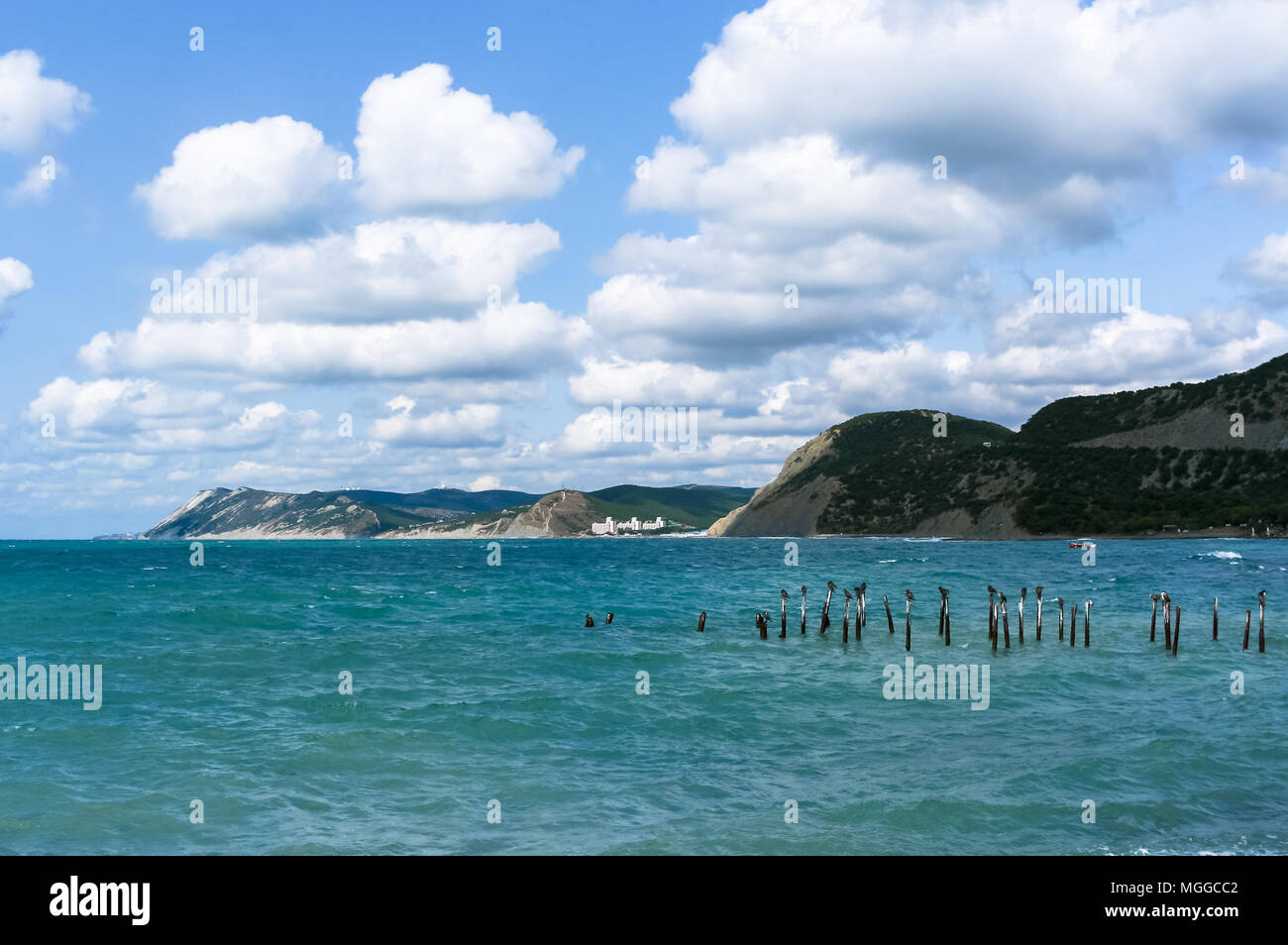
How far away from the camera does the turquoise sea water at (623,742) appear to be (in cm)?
1872

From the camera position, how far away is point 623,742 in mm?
26656

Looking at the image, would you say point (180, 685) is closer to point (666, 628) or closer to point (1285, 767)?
point (666, 628)

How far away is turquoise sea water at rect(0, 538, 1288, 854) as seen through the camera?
1872 cm

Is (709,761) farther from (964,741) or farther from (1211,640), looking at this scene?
(1211,640)

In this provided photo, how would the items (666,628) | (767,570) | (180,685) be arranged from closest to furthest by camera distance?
(180,685), (666,628), (767,570)

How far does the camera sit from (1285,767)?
23.1 metres

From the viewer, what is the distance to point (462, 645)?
46344 mm
